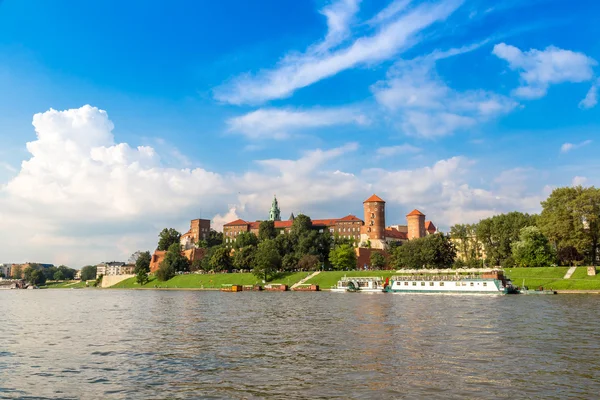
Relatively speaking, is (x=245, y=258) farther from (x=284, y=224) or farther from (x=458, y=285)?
(x=458, y=285)

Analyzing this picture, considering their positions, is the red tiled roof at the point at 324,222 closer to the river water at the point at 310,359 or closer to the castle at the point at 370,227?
the castle at the point at 370,227

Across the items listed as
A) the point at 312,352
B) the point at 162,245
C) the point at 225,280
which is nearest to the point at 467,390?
the point at 312,352

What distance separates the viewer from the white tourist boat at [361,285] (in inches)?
3649

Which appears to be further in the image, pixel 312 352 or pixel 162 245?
pixel 162 245

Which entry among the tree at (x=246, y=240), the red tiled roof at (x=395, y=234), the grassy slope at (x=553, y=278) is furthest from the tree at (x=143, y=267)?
the grassy slope at (x=553, y=278)

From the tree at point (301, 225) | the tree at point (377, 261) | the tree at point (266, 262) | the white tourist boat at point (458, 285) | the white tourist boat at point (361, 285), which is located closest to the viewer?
the white tourist boat at point (458, 285)

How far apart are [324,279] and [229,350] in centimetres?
8785

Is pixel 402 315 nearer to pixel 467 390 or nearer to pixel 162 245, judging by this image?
pixel 467 390

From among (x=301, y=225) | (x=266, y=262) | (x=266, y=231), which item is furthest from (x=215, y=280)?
(x=266, y=231)

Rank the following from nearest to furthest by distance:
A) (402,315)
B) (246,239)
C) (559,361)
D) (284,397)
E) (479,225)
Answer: (284,397) < (559,361) < (402,315) < (479,225) < (246,239)

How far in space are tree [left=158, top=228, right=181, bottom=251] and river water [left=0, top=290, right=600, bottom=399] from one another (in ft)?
469

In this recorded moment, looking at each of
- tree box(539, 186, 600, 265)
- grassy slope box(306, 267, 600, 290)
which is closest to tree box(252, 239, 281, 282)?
grassy slope box(306, 267, 600, 290)

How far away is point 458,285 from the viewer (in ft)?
257

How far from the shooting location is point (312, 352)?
81.0ft
